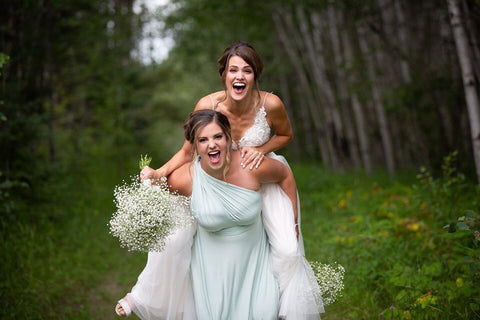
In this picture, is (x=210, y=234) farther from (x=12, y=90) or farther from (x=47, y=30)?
(x=47, y=30)

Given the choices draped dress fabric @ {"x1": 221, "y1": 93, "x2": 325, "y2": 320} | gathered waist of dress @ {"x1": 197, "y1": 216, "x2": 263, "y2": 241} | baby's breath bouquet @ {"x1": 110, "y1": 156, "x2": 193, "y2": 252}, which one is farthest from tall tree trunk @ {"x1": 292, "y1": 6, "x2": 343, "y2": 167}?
baby's breath bouquet @ {"x1": 110, "y1": 156, "x2": 193, "y2": 252}

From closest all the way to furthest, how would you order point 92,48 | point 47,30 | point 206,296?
point 206,296
point 47,30
point 92,48

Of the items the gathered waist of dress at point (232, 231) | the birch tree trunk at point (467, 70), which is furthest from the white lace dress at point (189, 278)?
the birch tree trunk at point (467, 70)

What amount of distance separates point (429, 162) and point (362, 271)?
13.6ft

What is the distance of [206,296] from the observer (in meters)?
3.52

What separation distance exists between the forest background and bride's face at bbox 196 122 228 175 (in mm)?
1587

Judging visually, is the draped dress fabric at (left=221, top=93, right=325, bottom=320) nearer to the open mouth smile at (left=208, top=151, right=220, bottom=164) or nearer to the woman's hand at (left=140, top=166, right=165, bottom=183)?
the open mouth smile at (left=208, top=151, right=220, bottom=164)

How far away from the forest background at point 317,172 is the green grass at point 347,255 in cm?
2

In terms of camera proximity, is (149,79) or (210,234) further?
(149,79)

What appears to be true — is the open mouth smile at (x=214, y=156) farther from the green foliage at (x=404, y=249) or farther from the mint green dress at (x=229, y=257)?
the green foliage at (x=404, y=249)

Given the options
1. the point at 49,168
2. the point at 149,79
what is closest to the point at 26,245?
the point at 49,168

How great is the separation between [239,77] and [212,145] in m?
0.68

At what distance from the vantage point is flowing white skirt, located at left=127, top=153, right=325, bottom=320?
3.53 meters

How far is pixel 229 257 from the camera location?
3.48 metres
